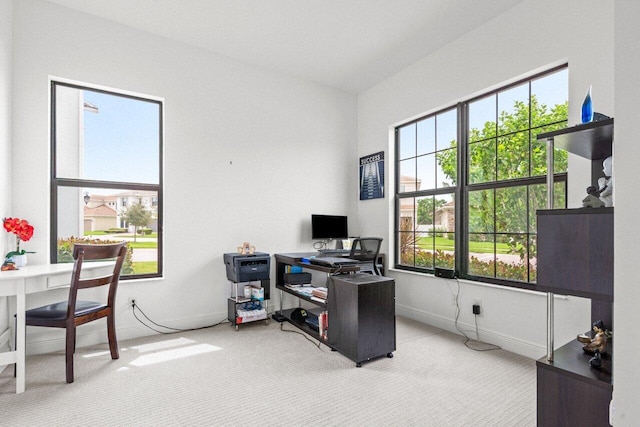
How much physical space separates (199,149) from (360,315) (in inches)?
98.1

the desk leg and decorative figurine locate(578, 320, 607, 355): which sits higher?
decorative figurine locate(578, 320, 607, 355)

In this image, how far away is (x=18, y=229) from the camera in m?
2.54

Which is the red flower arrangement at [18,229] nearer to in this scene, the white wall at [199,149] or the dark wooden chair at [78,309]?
the white wall at [199,149]

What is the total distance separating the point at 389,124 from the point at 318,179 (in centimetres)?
119

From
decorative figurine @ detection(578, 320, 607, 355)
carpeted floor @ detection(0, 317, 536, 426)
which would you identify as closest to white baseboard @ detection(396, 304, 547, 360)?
carpeted floor @ detection(0, 317, 536, 426)

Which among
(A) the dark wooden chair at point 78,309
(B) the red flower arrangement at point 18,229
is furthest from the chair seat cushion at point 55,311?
(B) the red flower arrangement at point 18,229

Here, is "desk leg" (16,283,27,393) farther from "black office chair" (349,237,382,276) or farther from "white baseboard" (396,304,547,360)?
"white baseboard" (396,304,547,360)

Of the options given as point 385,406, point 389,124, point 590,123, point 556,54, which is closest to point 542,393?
point 385,406

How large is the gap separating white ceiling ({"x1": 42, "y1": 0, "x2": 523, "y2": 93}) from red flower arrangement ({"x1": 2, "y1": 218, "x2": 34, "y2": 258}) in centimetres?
199

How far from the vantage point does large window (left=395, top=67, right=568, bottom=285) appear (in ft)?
9.29

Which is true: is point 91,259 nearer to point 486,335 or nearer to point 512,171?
point 486,335

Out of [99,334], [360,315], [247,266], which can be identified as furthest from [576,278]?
[99,334]

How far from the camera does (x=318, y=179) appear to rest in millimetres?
4461

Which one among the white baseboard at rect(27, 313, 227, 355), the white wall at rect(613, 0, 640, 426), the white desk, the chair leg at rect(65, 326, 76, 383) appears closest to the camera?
the white wall at rect(613, 0, 640, 426)
